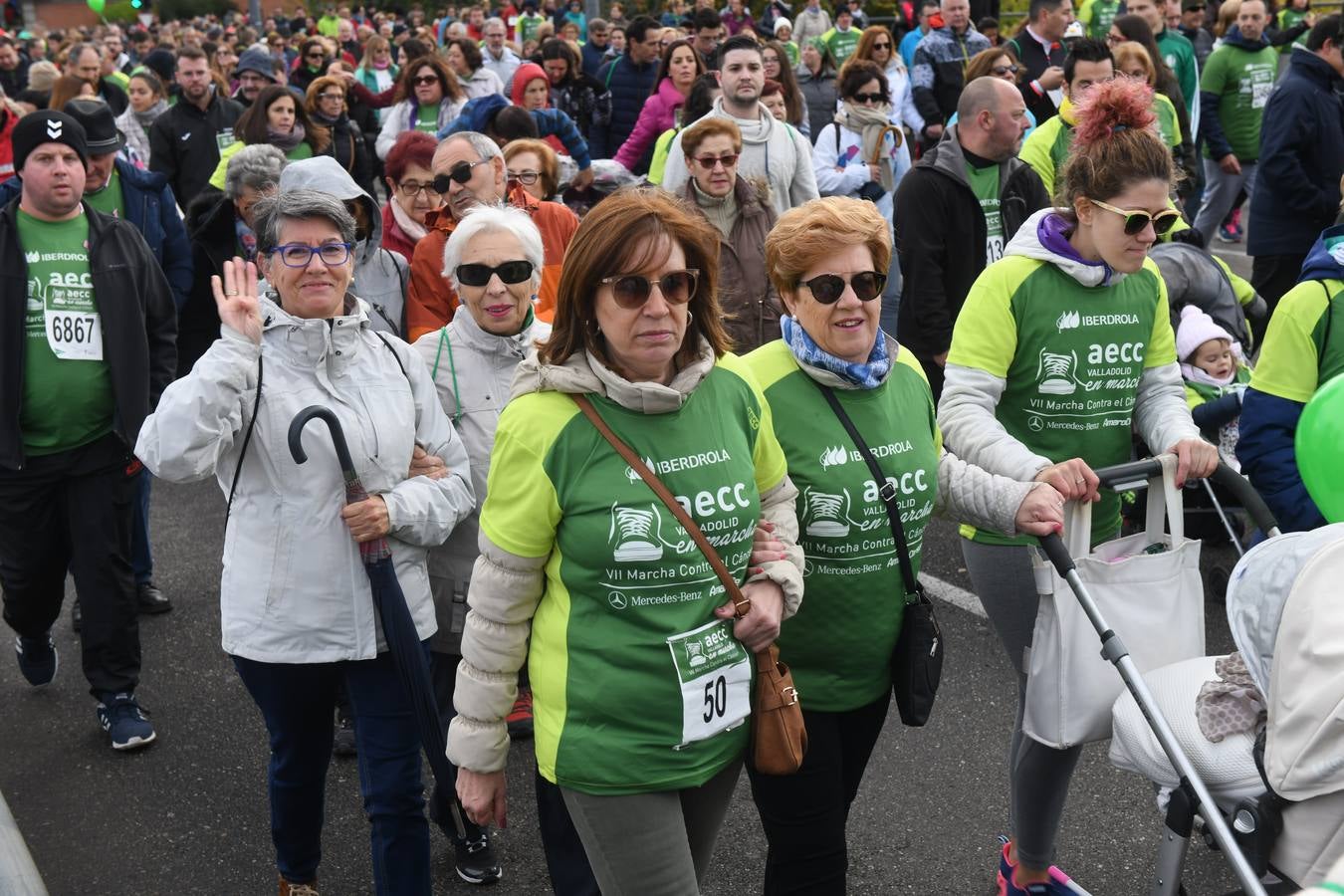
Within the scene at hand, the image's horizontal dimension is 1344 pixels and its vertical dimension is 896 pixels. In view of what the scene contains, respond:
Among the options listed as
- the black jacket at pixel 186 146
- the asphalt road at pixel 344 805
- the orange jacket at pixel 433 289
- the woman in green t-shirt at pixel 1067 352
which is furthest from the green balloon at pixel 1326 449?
the black jacket at pixel 186 146

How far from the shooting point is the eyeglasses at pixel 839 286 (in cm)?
305

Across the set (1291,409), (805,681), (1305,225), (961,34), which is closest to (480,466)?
(805,681)

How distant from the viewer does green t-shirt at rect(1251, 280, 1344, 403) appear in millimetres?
3846

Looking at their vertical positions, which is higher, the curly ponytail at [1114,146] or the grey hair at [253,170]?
the curly ponytail at [1114,146]

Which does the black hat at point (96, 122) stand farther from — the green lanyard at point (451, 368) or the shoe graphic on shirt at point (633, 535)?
the shoe graphic on shirt at point (633, 535)

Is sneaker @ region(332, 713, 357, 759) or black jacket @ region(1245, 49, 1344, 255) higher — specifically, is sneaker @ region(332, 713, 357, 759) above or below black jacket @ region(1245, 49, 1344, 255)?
below

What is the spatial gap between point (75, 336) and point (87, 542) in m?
0.73

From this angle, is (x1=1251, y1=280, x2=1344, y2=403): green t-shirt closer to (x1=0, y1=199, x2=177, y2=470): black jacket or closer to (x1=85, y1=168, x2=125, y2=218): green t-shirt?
(x1=0, y1=199, x2=177, y2=470): black jacket

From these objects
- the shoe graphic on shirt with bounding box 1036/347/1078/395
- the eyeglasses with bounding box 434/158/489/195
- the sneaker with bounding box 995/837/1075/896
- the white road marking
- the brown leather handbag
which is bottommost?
the white road marking

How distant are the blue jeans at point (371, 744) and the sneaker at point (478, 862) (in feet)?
1.75

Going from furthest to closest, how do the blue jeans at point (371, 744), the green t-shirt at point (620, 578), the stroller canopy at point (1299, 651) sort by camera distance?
the blue jeans at point (371, 744), the green t-shirt at point (620, 578), the stroller canopy at point (1299, 651)

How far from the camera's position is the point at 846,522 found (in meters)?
3.02

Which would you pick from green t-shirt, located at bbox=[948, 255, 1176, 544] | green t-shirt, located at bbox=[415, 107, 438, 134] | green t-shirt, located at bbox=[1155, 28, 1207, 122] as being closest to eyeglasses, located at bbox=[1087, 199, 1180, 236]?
green t-shirt, located at bbox=[948, 255, 1176, 544]

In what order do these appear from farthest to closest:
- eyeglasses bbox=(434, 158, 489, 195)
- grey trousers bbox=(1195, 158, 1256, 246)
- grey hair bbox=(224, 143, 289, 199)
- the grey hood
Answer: grey trousers bbox=(1195, 158, 1256, 246) < grey hair bbox=(224, 143, 289, 199) < eyeglasses bbox=(434, 158, 489, 195) < the grey hood
